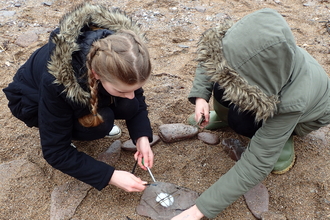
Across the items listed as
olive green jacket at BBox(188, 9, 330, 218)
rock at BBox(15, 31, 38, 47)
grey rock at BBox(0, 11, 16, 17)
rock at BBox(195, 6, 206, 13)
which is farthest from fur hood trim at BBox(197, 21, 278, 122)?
grey rock at BBox(0, 11, 16, 17)

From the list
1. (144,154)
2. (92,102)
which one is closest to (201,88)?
(144,154)

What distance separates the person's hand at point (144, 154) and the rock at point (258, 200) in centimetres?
56

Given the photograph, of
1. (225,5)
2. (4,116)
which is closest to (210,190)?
(4,116)

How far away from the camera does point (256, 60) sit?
1174 millimetres

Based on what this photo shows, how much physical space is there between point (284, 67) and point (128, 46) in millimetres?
613

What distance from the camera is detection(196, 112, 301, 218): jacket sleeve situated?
1453 mm

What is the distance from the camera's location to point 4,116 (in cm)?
218

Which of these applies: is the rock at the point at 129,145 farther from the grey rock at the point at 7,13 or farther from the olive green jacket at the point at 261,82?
the grey rock at the point at 7,13

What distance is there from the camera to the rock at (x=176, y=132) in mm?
2021

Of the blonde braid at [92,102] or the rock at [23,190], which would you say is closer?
the blonde braid at [92,102]

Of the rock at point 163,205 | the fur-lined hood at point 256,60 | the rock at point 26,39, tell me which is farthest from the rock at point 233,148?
the rock at point 26,39

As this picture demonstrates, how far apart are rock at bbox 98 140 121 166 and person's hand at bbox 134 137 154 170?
0.22 m

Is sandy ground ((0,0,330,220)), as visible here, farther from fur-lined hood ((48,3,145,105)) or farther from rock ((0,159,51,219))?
fur-lined hood ((48,3,145,105))

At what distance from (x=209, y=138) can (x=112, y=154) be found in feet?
2.11
